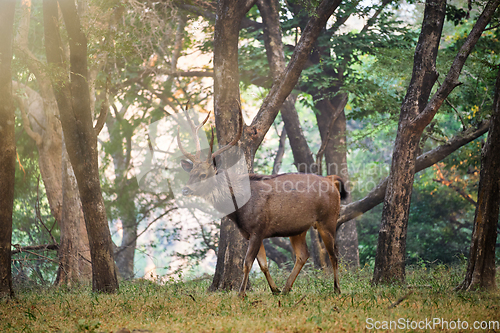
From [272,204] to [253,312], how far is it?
6.55 ft

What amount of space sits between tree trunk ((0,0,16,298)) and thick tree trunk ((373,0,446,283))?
6297 mm

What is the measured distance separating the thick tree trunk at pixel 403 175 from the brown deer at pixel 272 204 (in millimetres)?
1816

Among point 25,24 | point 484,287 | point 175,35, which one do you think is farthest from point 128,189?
point 484,287

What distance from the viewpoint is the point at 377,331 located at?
4.59 m

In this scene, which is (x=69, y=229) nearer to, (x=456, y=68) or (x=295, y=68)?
(x=295, y=68)

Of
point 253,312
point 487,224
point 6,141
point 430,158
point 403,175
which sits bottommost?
point 253,312

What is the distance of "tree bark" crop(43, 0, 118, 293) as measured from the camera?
796 cm

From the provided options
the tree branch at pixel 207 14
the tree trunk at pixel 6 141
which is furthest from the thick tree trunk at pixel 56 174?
the tree branch at pixel 207 14

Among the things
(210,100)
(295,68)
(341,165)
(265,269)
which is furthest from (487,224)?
(210,100)

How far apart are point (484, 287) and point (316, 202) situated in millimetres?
2746

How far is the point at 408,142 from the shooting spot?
8922 mm

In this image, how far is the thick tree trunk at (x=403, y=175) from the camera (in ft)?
28.8

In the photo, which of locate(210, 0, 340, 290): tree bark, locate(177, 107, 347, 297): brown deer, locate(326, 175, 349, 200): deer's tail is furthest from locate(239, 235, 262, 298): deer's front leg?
locate(326, 175, 349, 200): deer's tail

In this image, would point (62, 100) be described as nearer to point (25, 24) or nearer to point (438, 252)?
point (25, 24)
